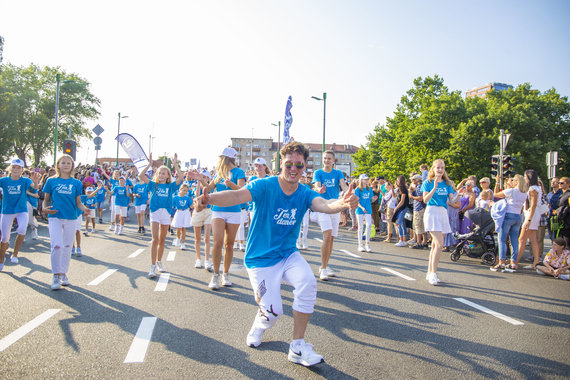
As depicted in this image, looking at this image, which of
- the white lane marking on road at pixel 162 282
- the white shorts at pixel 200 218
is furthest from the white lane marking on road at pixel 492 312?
the white shorts at pixel 200 218

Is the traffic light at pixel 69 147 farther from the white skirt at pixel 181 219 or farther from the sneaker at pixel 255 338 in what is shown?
the sneaker at pixel 255 338

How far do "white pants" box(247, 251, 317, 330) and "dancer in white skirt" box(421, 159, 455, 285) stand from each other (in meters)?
4.02

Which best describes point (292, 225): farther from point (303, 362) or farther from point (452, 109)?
point (452, 109)

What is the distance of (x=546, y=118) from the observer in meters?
38.4

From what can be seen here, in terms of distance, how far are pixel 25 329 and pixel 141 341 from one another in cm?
140

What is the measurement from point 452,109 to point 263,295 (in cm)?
3761

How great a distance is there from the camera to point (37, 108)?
1984 inches

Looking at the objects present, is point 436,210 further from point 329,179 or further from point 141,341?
point 141,341

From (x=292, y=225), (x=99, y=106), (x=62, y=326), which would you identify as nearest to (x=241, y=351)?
(x=292, y=225)

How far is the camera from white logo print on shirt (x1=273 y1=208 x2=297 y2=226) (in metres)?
3.61

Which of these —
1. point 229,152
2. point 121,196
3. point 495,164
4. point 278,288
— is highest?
point 495,164

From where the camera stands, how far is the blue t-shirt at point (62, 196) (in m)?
6.14

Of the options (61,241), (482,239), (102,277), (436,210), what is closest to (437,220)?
(436,210)

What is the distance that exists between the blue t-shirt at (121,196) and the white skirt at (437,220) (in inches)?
436
